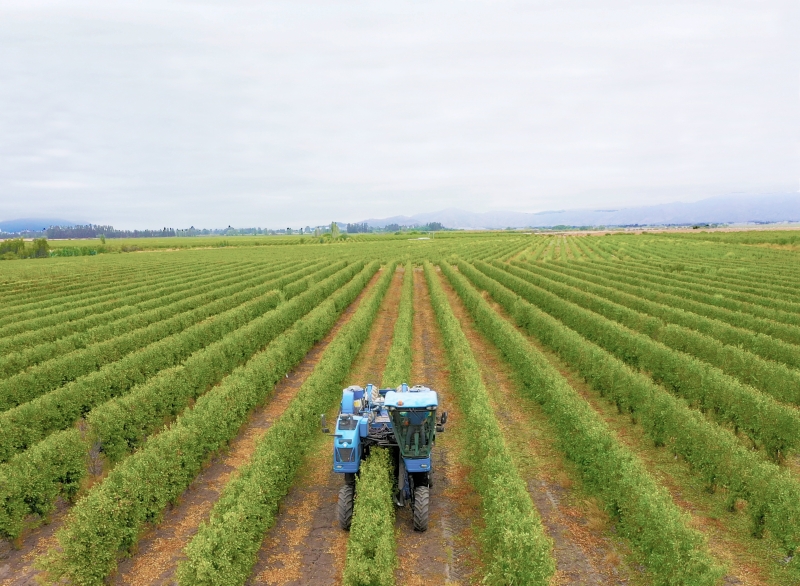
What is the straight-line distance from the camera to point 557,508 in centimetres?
1064

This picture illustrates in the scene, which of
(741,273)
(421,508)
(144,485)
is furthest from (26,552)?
(741,273)

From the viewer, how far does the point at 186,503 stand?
11.0 meters

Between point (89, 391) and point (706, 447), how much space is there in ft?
58.1

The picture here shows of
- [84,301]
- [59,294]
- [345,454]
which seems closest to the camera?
[345,454]

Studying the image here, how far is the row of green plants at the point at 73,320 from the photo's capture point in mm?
23047

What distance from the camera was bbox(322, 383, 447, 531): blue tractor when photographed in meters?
9.08

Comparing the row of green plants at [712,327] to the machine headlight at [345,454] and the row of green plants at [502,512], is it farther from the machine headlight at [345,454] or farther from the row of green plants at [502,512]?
the machine headlight at [345,454]

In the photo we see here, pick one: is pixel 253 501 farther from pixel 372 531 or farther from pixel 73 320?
pixel 73 320

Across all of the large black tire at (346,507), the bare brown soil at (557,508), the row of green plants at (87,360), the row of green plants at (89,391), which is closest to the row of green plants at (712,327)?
the bare brown soil at (557,508)

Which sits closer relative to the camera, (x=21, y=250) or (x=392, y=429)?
(x=392, y=429)

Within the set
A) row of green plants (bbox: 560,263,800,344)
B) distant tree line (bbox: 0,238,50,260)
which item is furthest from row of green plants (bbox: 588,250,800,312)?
distant tree line (bbox: 0,238,50,260)

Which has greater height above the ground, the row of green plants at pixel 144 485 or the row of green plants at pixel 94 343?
the row of green plants at pixel 94 343

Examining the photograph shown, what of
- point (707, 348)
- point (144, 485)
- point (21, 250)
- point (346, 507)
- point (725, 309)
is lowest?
point (346, 507)

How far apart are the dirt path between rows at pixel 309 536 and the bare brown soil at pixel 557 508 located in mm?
4369
